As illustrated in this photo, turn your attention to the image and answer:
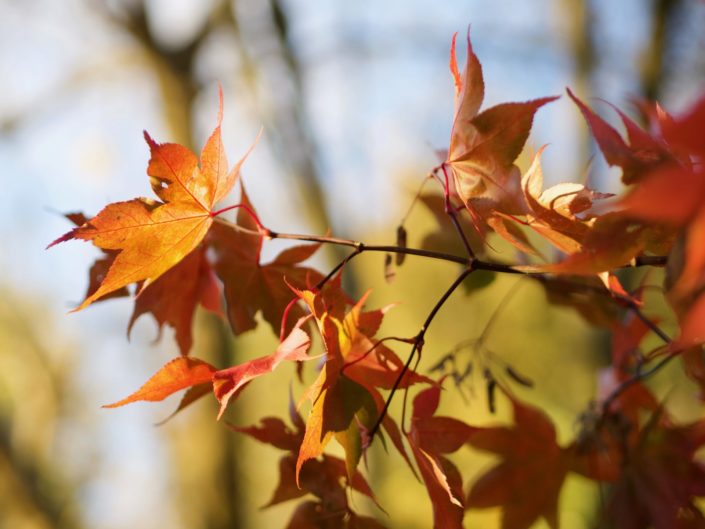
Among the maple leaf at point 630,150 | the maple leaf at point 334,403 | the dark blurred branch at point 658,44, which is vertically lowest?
the dark blurred branch at point 658,44

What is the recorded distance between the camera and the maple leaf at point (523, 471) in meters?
0.64

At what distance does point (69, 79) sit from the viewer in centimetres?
366

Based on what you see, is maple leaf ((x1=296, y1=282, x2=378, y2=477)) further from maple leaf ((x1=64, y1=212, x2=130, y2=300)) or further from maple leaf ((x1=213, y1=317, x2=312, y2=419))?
maple leaf ((x1=64, y1=212, x2=130, y2=300))

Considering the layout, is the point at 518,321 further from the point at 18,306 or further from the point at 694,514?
the point at 694,514

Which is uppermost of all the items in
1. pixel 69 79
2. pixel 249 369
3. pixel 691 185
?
pixel 691 185

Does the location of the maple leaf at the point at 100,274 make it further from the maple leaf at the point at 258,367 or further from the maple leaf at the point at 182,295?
the maple leaf at the point at 258,367

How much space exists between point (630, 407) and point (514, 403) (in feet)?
0.46

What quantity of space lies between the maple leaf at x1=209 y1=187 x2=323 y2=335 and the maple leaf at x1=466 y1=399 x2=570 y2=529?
0.78ft

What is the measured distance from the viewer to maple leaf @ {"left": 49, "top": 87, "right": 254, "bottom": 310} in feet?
1.34

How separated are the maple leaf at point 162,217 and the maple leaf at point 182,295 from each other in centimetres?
10

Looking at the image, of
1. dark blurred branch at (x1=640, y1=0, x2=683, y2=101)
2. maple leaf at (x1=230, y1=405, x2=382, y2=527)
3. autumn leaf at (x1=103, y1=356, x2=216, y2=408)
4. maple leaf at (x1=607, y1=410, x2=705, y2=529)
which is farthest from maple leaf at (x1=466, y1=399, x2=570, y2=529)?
dark blurred branch at (x1=640, y1=0, x2=683, y2=101)

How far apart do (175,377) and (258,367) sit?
0.18 feet

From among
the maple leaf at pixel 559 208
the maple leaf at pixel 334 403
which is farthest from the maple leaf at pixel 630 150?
the maple leaf at pixel 334 403

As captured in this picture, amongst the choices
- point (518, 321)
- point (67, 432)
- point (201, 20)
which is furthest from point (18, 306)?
point (518, 321)
